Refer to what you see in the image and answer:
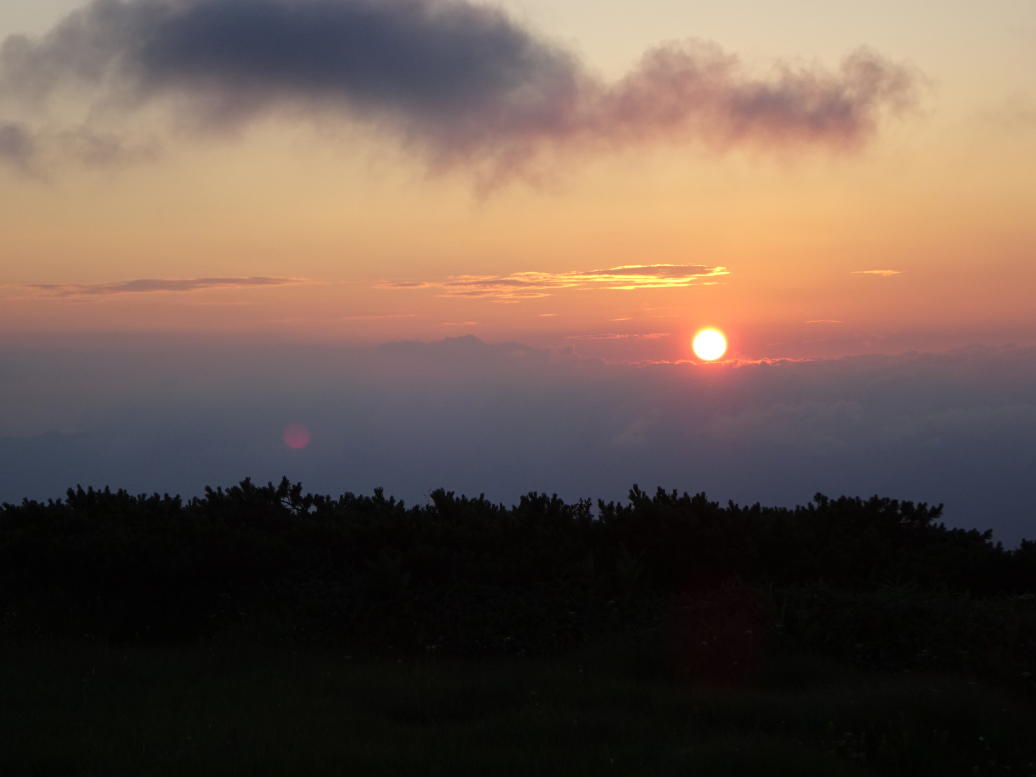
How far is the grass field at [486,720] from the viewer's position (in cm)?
688

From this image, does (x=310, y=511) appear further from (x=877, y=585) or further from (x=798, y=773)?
(x=798, y=773)

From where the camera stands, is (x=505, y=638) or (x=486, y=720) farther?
(x=505, y=638)

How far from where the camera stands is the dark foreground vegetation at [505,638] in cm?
719

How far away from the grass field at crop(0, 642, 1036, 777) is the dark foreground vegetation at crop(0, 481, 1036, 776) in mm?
27

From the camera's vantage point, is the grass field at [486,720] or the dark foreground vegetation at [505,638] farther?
the dark foreground vegetation at [505,638]

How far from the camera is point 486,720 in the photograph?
798 centimetres

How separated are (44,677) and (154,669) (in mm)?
916

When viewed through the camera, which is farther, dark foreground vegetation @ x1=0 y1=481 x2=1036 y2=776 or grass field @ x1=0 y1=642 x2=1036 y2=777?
dark foreground vegetation @ x1=0 y1=481 x2=1036 y2=776

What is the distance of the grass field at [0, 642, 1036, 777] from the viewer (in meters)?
6.88

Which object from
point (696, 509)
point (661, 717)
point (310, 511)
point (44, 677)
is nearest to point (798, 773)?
point (661, 717)

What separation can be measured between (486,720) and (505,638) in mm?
2425

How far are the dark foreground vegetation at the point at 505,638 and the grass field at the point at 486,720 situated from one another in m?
0.03

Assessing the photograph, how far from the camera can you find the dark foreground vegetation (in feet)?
23.6

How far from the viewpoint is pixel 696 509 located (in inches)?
560
